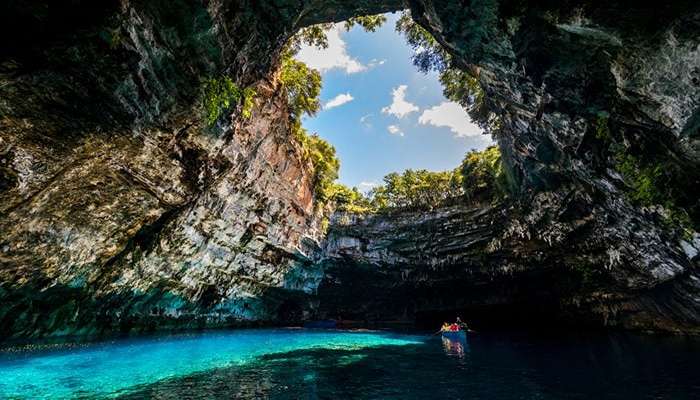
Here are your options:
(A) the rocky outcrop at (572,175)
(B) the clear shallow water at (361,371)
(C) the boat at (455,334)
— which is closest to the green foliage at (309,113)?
(A) the rocky outcrop at (572,175)

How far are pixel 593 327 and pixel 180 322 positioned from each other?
2982 centimetres

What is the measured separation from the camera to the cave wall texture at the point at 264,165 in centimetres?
831

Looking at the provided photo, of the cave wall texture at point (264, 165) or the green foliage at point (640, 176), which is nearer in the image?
the cave wall texture at point (264, 165)

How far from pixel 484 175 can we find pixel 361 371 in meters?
13.8

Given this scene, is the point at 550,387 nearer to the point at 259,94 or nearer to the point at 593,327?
the point at 259,94

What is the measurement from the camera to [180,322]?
22344 mm

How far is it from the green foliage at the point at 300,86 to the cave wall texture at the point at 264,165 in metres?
1.39

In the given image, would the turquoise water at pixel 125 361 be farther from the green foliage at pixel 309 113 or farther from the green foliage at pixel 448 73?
the green foliage at pixel 448 73

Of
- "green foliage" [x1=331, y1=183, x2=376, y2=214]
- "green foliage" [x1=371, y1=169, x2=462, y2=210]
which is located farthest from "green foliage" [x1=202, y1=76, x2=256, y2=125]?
"green foliage" [x1=371, y1=169, x2=462, y2=210]

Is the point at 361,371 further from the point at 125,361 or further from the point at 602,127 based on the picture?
the point at 602,127

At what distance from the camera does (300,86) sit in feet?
58.7

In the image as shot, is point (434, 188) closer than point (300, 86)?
No

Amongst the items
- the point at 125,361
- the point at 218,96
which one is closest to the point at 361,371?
the point at 125,361

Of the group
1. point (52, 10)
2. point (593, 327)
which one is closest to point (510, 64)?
point (52, 10)
